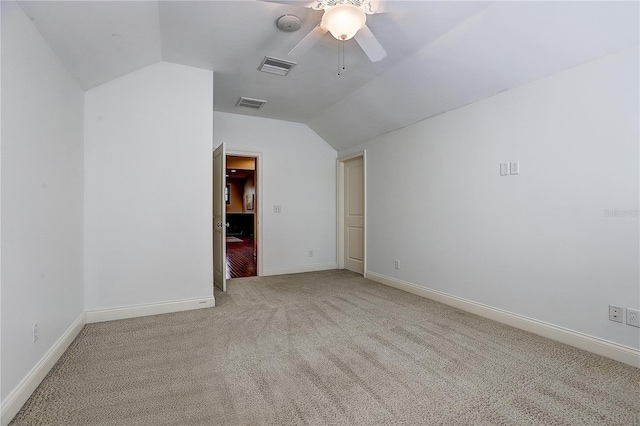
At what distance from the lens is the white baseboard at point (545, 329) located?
2.19 metres

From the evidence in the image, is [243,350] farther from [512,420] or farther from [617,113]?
[617,113]

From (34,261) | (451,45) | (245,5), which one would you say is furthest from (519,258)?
(34,261)

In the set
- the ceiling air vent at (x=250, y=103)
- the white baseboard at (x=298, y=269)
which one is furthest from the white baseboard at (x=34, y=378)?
the ceiling air vent at (x=250, y=103)

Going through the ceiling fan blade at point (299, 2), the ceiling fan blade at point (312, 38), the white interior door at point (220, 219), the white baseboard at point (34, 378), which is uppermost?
the ceiling fan blade at point (299, 2)

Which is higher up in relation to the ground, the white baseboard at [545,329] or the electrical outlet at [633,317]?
the electrical outlet at [633,317]

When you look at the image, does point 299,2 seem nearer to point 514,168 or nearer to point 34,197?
point 34,197

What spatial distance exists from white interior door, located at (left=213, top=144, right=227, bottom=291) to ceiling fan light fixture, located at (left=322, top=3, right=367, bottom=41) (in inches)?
95.2

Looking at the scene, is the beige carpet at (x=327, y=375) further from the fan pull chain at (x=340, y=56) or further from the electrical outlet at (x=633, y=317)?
the fan pull chain at (x=340, y=56)

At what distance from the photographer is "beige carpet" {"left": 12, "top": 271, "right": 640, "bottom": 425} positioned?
64.3 inches

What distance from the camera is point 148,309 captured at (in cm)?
321

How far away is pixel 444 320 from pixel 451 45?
262 centimetres

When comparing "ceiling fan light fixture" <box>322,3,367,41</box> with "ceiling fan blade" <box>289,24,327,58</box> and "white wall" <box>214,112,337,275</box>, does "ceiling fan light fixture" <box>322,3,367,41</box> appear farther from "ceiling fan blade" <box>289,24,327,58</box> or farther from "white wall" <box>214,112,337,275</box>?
"white wall" <box>214,112,337,275</box>

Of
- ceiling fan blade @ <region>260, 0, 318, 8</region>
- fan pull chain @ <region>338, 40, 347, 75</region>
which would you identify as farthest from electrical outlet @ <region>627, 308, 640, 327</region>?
ceiling fan blade @ <region>260, 0, 318, 8</region>

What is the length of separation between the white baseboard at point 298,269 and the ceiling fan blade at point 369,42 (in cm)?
376
